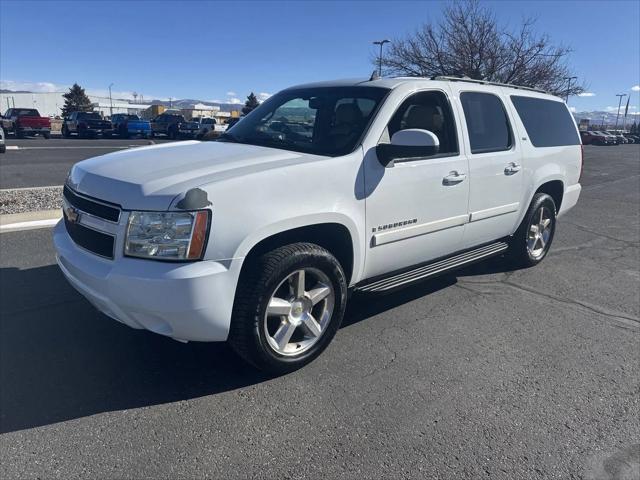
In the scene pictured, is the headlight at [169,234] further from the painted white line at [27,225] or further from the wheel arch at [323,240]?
the painted white line at [27,225]

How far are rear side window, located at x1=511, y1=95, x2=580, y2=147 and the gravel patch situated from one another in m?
6.83

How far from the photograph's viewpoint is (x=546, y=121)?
18.8 feet

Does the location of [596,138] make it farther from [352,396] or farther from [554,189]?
[352,396]

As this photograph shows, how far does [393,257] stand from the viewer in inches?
154

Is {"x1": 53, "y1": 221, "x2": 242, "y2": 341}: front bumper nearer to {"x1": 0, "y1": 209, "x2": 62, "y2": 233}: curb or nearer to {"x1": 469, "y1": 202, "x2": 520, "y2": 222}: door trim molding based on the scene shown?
{"x1": 469, "y1": 202, "x2": 520, "y2": 222}: door trim molding

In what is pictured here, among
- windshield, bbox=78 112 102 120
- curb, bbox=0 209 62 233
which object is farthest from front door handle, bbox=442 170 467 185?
windshield, bbox=78 112 102 120

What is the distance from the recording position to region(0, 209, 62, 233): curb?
22.0ft

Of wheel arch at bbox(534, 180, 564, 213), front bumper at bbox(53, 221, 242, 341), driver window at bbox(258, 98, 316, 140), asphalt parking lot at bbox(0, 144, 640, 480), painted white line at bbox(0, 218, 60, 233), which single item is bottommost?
asphalt parking lot at bbox(0, 144, 640, 480)

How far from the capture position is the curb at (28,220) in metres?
6.70

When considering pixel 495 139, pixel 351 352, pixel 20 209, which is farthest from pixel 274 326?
pixel 20 209

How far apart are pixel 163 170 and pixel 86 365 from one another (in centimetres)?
144

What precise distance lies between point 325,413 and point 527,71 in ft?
75.7

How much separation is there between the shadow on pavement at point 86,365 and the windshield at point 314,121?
3.93 feet

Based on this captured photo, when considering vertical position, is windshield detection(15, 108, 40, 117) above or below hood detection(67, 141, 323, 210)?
above
